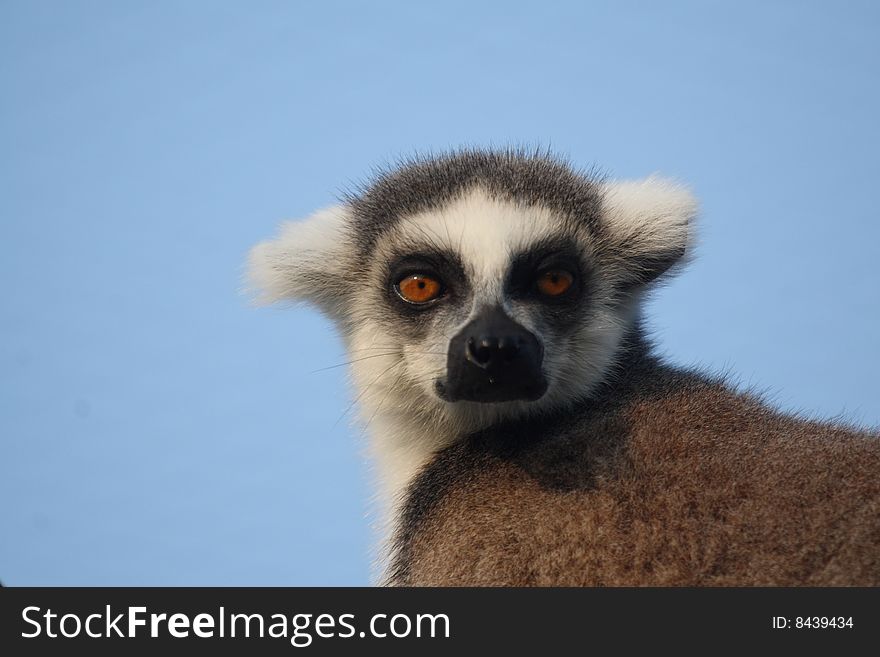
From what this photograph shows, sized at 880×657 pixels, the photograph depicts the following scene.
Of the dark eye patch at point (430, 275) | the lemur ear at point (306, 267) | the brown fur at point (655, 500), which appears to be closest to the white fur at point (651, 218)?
the brown fur at point (655, 500)

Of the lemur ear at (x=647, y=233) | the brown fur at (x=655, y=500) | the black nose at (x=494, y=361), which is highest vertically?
the lemur ear at (x=647, y=233)

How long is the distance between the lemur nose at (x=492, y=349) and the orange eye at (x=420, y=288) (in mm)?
675

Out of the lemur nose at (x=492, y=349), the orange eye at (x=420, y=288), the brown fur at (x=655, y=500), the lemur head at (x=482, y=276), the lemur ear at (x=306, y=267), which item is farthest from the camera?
the lemur ear at (x=306, y=267)

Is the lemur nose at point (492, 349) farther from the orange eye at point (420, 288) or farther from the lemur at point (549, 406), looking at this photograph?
the orange eye at point (420, 288)

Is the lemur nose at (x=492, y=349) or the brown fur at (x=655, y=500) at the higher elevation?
the lemur nose at (x=492, y=349)

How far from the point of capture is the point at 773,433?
4383 mm

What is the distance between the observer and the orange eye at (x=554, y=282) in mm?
4992

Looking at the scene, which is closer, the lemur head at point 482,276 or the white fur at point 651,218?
the lemur head at point 482,276

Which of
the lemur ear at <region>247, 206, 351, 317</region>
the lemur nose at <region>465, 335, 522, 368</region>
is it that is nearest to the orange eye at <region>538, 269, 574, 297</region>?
the lemur nose at <region>465, 335, 522, 368</region>

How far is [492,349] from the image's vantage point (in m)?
4.37

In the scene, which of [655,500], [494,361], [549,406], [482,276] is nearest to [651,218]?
[482,276]

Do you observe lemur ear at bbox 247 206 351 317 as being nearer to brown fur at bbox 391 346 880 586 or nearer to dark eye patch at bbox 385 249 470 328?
dark eye patch at bbox 385 249 470 328

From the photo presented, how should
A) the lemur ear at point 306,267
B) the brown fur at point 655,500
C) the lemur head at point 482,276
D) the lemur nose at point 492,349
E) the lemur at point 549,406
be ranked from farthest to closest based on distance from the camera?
the lemur ear at point 306,267, the lemur head at point 482,276, the lemur nose at point 492,349, the lemur at point 549,406, the brown fur at point 655,500
